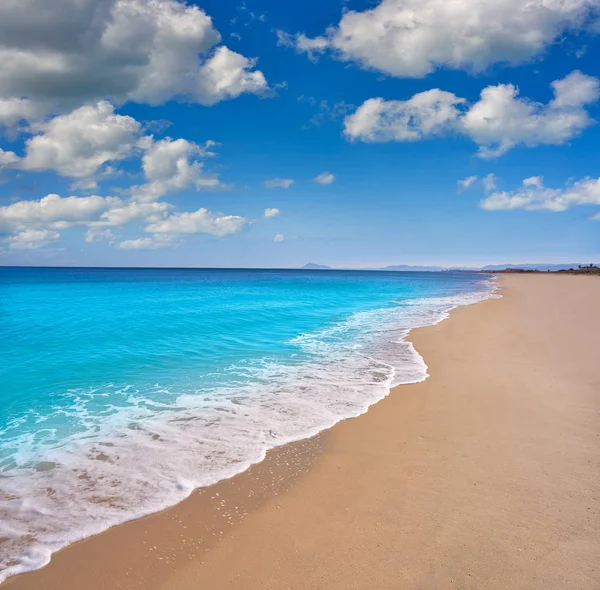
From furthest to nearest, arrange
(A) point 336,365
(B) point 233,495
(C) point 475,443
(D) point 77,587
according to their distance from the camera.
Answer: (A) point 336,365
(C) point 475,443
(B) point 233,495
(D) point 77,587

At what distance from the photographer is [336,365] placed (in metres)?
11.6

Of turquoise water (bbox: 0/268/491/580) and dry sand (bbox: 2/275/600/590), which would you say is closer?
dry sand (bbox: 2/275/600/590)

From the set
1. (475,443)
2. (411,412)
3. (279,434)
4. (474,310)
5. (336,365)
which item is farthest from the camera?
(474,310)

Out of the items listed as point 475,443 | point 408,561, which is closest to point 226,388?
point 475,443

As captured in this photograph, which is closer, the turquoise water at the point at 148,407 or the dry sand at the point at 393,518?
the dry sand at the point at 393,518

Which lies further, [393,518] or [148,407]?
[148,407]

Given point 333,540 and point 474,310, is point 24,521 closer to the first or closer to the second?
point 333,540

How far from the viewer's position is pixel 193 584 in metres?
3.48

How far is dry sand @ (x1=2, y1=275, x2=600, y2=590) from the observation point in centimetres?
355

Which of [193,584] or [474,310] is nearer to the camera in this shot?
[193,584]

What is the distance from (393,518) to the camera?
430cm

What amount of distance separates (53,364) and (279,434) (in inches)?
372

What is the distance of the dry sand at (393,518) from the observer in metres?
3.55

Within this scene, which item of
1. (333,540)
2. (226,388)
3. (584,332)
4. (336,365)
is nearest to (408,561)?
(333,540)
